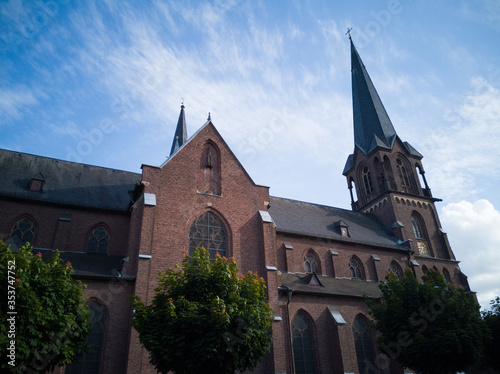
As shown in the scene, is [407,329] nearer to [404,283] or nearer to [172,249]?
[404,283]

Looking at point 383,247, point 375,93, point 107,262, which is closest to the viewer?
point 107,262

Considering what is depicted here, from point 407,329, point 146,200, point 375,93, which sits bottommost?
point 407,329

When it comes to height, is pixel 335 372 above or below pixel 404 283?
below

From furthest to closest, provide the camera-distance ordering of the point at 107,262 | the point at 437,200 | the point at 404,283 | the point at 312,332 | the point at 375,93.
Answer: the point at 375,93 → the point at 437,200 → the point at 312,332 → the point at 107,262 → the point at 404,283

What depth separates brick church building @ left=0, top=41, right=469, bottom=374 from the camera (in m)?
17.1

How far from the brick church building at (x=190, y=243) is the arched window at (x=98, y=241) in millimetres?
53

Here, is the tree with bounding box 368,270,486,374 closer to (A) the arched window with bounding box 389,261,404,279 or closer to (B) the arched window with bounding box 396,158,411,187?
(A) the arched window with bounding box 389,261,404,279

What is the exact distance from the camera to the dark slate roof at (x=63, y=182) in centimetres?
2089

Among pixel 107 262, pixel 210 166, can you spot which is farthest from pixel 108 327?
pixel 210 166

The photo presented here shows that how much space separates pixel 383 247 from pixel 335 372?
1165 centimetres

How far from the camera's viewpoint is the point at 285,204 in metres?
29.9

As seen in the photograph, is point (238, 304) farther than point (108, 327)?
No

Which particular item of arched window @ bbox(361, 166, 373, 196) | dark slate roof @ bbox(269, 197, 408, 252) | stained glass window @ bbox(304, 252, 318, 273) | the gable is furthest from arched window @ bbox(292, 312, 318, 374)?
arched window @ bbox(361, 166, 373, 196)

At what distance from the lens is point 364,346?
71.5 feet
